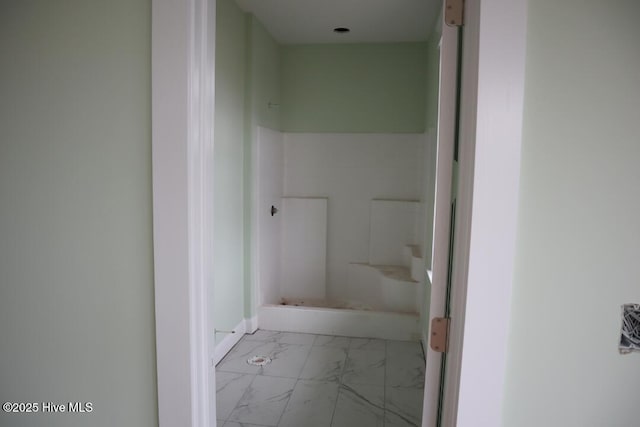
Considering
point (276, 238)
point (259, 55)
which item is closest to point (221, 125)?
point (259, 55)

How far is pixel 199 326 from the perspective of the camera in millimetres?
1284

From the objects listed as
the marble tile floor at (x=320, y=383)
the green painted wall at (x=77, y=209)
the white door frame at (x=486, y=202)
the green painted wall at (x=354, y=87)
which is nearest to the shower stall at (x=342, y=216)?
the green painted wall at (x=354, y=87)

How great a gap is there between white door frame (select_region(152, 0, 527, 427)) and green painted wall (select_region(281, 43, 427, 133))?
3172 millimetres

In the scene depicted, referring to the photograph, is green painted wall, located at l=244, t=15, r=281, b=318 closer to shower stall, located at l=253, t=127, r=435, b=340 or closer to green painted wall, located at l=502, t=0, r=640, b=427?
shower stall, located at l=253, t=127, r=435, b=340

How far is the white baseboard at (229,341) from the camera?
3217mm

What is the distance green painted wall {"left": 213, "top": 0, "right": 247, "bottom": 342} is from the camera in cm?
308

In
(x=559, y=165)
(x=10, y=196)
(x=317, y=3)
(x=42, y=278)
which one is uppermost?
(x=317, y=3)

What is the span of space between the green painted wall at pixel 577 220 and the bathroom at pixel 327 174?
7.28 ft

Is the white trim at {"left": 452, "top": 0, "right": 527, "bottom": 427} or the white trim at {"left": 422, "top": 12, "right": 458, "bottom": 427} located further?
the white trim at {"left": 422, "top": 12, "right": 458, "bottom": 427}

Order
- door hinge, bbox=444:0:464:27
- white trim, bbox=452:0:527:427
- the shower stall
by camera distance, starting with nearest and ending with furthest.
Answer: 1. white trim, bbox=452:0:527:427
2. door hinge, bbox=444:0:464:27
3. the shower stall

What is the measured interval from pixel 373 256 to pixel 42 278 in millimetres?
3636

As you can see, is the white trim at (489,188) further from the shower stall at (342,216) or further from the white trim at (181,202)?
the shower stall at (342,216)

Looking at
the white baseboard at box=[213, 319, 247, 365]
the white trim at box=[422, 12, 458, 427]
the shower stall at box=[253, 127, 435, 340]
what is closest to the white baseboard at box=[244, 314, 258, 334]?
the white baseboard at box=[213, 319, 247, 365]

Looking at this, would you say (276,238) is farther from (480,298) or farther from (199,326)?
(480,298)
